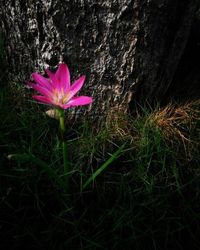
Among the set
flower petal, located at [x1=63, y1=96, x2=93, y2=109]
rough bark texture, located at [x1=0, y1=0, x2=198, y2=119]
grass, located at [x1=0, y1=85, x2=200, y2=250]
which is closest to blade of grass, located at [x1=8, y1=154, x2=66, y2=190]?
grass, located at [x1=0, y1=85, x2=200, y2=250]

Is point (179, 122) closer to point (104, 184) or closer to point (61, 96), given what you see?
point (104, 184)

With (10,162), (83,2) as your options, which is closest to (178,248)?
(10,162)

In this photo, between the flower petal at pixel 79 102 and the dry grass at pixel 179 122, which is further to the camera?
the dry grass at pixel 179 122

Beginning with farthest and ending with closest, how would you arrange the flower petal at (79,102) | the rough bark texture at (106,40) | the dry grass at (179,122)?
the dry grass at (179,122)
the rough bark texture at (106,40)
the flower petal at (79,102)

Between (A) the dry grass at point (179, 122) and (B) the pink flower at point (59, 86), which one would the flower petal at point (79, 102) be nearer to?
(B) the pink flower at point (59, 86)

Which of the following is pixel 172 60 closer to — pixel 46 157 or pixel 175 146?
pixel 175 146

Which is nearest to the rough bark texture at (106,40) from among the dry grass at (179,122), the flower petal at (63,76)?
the dry grass at (179,122)
